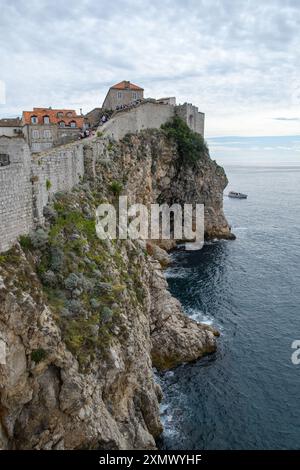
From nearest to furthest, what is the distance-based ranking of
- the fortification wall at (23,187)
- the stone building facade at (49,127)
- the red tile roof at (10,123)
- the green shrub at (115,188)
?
the fortification wall at (23,187)
the green shrub at (115,188)
the stone building facade at (49,127)
the red tile roof at (10,123)

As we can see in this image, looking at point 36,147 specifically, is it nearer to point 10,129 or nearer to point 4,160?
point 10,129

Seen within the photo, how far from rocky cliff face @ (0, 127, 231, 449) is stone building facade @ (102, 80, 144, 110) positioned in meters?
26.5

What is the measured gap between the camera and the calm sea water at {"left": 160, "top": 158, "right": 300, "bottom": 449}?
26969 millimetres

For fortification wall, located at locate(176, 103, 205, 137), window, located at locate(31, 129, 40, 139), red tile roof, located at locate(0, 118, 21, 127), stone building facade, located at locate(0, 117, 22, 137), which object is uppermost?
fortification wall, located at locate(176, 103, 205, 137)

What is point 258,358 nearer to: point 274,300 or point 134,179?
point 274,300

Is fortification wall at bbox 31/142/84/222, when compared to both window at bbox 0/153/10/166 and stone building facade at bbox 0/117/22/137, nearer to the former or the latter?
window at bbox 0/153/10/166

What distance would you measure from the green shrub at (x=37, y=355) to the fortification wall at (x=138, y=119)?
30419 millimetres

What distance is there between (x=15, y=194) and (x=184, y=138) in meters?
47.3

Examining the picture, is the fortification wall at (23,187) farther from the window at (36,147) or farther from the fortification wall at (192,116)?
the fortification wall at (192,116)

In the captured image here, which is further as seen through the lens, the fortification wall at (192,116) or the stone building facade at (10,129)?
the fortification wall at (192,116)

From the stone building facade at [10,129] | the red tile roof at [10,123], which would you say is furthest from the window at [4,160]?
the red tile roof at [10,123]

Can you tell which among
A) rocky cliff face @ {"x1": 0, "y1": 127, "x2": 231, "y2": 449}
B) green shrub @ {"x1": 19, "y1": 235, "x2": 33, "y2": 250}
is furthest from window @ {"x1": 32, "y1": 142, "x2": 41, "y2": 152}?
green shrub @ {"x1": 19, "y1": 235, "x2": 33, "y2": 250}

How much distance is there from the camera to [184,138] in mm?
64375

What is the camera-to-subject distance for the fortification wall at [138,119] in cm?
4775
